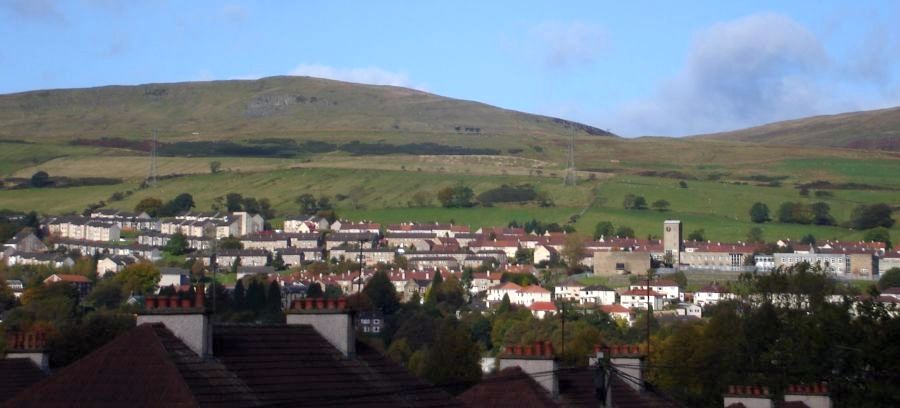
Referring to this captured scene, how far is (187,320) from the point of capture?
24.1 m

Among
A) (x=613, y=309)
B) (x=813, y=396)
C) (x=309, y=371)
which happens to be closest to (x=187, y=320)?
(x=309, y=371)

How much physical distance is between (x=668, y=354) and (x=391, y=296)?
88318mm

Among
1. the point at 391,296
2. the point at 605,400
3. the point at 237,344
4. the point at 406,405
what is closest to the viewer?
the point at 237,344

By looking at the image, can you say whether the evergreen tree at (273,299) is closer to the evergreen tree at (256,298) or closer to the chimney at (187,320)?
the evergreen tree at (256,298)

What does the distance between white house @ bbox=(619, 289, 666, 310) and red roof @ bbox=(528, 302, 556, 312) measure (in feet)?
25.9

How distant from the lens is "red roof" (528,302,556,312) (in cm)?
16312

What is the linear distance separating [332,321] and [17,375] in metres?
6.40

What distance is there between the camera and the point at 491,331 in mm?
141750

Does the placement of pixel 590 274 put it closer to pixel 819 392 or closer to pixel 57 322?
pixel 57 322

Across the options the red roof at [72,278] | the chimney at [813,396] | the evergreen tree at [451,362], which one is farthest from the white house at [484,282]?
the chimney at [813,396]

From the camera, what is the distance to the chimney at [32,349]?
32.3m

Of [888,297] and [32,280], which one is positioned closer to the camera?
[888,297]

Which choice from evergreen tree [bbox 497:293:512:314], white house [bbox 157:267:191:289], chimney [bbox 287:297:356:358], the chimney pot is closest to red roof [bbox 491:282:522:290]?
evergreen tree [bbox 497:293:512:314]

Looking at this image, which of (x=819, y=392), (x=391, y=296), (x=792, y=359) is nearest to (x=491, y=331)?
(x=391, y=296)
